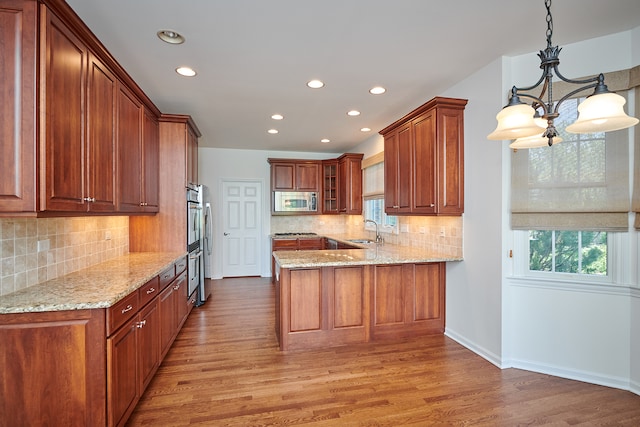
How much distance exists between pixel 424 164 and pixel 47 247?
3.28 metres

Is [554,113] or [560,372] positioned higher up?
[554,113]

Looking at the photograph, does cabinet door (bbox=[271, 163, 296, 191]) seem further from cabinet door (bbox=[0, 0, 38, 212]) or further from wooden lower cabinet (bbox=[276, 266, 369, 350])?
cabinet door (bbox=[0, 0, 38, 212])

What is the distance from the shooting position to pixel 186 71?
2.91 metres

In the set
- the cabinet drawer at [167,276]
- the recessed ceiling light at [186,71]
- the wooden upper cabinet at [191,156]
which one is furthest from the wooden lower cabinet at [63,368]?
the wooden upper cabinet at [191,156]

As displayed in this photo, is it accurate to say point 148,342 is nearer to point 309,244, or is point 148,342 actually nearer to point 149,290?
point 149,290

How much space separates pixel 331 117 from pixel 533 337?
3.35 meters

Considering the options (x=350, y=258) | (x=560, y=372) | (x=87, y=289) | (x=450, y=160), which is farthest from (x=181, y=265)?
(x=560, y=372)

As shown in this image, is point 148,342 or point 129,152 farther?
point 129,152

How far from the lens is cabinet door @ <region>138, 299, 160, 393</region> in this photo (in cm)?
220

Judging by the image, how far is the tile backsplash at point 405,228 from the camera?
11.2ft

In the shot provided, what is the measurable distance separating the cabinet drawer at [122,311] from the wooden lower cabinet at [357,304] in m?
1.30

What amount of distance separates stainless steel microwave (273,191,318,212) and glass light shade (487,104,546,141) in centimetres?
508

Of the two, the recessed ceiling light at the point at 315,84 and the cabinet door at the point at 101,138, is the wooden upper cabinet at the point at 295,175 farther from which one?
the cabinet door at the point at 101,138

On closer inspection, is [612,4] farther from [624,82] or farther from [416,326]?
[416,326]
